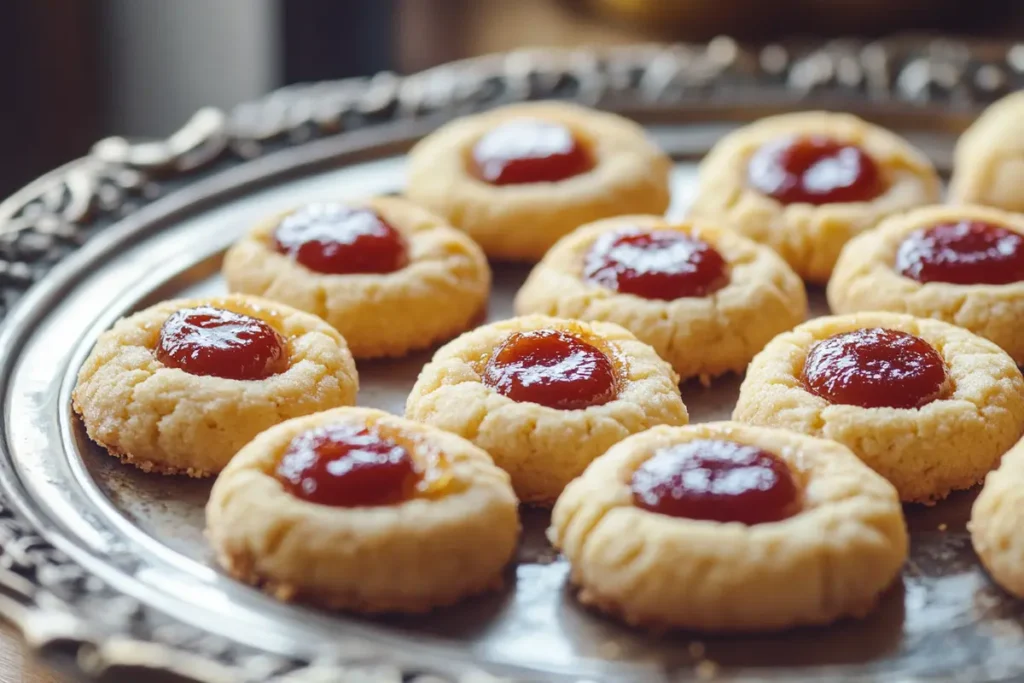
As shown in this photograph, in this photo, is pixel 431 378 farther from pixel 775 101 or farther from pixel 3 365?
pixel 775 101

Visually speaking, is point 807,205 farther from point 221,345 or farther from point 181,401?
point 181,401

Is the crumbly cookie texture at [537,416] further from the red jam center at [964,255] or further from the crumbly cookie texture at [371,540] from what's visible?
the red jam center at [964,255]

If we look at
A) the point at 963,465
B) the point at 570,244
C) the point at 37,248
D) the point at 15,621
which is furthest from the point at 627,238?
the point at 15,621

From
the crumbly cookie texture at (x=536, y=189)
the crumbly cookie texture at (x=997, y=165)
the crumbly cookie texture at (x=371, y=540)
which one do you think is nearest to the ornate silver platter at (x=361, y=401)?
the crumbly cookie texture at (x=371, y=540)

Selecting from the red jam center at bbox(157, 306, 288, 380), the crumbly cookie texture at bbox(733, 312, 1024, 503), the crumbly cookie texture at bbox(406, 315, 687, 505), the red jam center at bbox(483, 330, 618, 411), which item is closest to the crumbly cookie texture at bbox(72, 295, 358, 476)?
the red jam center at bbox(157, 306, 288, 380)

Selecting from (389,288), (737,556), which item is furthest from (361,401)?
(737,556)

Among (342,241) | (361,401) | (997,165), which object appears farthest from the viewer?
(997,165)
